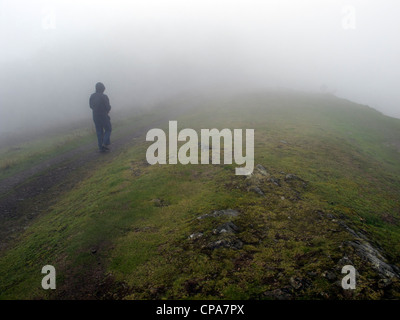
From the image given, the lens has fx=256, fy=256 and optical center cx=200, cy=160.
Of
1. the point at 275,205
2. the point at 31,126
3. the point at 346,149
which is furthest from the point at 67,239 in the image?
the point at 31,126

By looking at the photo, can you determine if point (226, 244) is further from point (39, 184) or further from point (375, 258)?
point (39, 184)

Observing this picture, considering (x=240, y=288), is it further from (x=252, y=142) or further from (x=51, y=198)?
(x=252, y=142)

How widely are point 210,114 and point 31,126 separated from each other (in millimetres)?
A: 37973

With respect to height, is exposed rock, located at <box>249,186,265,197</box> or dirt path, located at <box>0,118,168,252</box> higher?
exposed rock, located at <box>249,186,265,197</box>

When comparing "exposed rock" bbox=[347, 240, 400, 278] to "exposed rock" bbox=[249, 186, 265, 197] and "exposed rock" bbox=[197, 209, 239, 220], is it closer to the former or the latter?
"exposed rock" bbox=[197, 209, 239, 220]

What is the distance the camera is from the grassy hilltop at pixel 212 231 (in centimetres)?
797

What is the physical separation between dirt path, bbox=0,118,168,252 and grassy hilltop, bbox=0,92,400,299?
0.60ft

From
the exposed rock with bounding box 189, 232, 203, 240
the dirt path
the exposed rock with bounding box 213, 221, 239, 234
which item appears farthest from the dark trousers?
the exposed rock with bounding box 213, 221, 239, 234

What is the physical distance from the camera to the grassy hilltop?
7.97 metres

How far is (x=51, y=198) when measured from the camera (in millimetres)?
17938

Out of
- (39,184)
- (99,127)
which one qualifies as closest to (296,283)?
(39,184)

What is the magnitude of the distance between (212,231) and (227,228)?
A: 640 mm

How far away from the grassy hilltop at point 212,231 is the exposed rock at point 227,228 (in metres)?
0.07

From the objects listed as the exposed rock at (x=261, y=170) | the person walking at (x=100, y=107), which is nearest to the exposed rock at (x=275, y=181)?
the exposed rock at (x=261, y=170)
